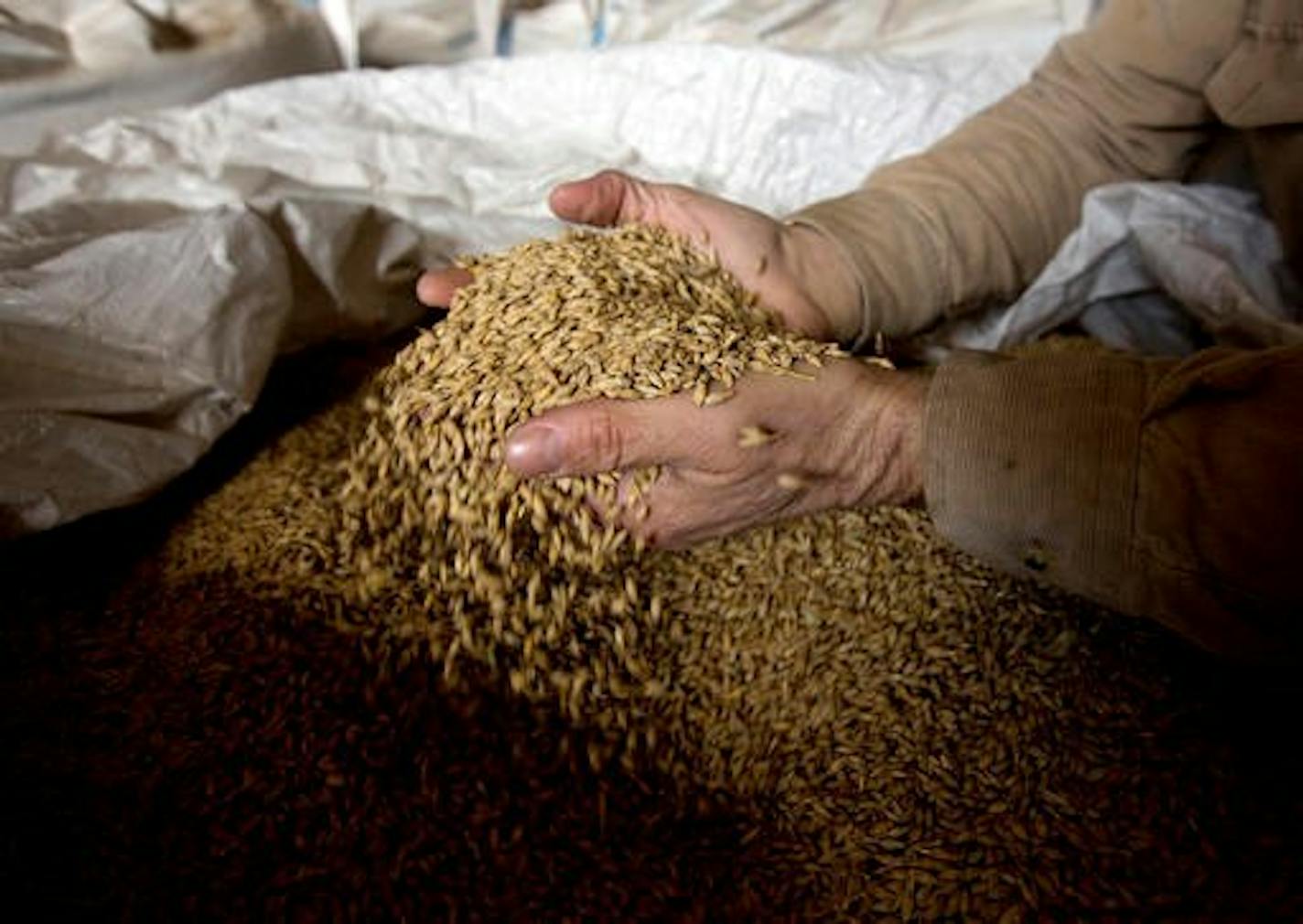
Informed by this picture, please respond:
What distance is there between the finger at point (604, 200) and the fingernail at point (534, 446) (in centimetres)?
55

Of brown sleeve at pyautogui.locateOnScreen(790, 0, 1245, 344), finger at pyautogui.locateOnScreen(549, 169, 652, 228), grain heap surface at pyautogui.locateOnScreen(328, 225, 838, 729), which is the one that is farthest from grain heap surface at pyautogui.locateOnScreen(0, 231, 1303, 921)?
brown sleeve at pyautogui.locateOnScreen(790, 0, 1245, 344)

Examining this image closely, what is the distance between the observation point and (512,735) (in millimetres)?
1150

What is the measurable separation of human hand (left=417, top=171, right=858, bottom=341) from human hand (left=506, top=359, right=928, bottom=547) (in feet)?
0.98

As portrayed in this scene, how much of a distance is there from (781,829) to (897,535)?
41 centimetres

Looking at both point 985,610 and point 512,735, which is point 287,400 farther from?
point 985,610

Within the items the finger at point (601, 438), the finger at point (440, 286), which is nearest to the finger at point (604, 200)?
the finger at point (440, 286)

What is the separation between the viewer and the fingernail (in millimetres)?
1036

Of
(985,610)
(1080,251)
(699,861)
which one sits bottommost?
(699,861)

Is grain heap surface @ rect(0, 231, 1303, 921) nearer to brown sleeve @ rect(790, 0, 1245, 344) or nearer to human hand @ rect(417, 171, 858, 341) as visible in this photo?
human hand @ rect(417, 171, 858, 341)

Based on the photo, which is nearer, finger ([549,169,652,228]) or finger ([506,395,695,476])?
finger ([506,395,695,476])

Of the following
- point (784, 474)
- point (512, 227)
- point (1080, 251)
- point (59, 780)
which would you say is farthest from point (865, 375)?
point (59, 780)

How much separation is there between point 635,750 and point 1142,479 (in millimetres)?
593

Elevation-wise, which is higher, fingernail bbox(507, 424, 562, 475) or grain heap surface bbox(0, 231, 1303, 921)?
fingernail bbox(507, 424, 562, 475)

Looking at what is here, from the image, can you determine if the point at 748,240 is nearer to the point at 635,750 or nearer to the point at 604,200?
the point at 604,200
